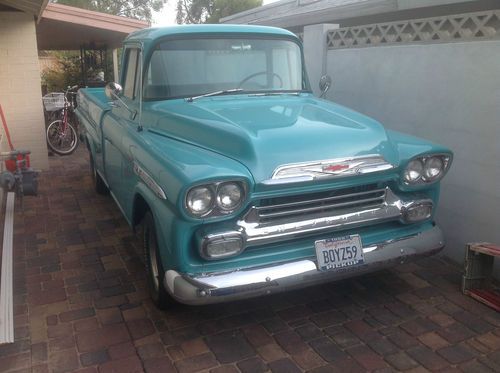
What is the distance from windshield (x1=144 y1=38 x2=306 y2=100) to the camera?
4.05 m

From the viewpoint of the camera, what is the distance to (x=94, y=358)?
2.97 meters

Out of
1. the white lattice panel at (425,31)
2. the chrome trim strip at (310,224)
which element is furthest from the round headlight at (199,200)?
the white lattice panel at (425,31)

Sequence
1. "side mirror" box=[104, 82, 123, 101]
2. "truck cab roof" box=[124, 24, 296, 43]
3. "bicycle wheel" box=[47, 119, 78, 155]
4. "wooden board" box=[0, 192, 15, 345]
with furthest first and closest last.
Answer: "bicycle wheel" box=[47, 119, 78, 155] → "side mirror" box=[104, 82, 123, 101] → "truck cab roof" box=[124, 24, 296, 43] → "wooden board" box=[0, 192, 15, 345]

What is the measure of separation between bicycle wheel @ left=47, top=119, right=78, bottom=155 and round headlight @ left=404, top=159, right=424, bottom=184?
715 cm

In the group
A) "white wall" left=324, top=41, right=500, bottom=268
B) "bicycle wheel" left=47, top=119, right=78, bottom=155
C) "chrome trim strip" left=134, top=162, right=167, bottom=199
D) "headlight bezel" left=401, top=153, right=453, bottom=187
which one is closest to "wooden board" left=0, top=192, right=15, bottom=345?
"chrome trim strip" left=134, top=162, right=167, bottom=199

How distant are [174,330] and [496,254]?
7.63 feet

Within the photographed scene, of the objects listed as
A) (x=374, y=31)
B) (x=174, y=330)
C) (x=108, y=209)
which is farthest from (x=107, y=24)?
(x=174, y=330)

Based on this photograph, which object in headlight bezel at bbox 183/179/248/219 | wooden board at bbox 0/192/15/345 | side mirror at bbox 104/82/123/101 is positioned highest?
side mirror at bbox 104/82/123/101

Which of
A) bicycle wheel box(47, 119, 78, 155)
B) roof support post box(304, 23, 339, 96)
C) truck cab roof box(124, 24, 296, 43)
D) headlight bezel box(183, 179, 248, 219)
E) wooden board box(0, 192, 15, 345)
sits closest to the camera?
headlight bezel box(183, 179, 248, 219)

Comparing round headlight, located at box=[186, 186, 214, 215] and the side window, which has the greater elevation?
the side window

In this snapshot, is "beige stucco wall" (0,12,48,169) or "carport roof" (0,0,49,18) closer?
"carport roof" (0,0,49,18)

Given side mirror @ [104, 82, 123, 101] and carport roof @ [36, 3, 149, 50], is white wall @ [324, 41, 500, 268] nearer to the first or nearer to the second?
side mirror @ [104, 82, 123, 101]

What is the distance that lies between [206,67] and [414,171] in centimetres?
188

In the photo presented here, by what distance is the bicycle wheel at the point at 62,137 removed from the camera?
356 inches
